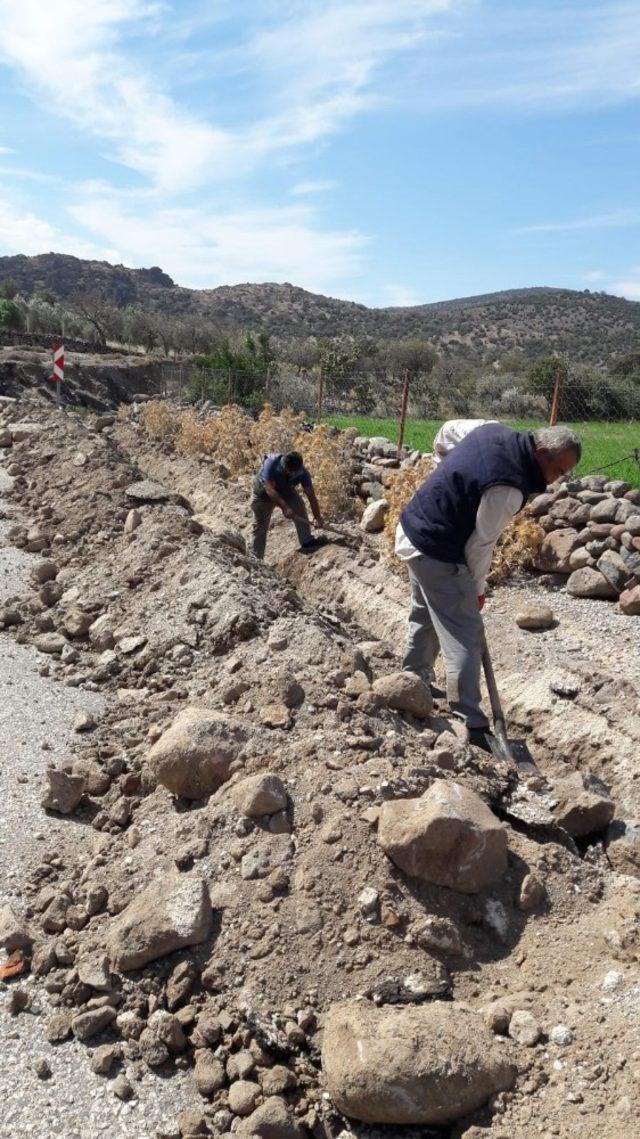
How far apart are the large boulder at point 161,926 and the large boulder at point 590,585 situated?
4.83 meters

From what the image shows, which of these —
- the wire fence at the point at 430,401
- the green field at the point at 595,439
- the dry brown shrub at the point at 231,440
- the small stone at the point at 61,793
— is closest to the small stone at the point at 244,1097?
the small stone at the point at 61,793

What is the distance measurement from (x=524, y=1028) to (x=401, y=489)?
6.24 meters

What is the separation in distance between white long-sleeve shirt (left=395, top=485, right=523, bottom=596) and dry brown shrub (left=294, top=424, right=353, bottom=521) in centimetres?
558

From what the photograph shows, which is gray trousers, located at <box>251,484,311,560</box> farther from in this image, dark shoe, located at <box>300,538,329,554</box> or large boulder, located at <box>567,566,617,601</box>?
large boulder, located at <box>567,566,617,601</box>

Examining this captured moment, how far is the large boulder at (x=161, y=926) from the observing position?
3.05m

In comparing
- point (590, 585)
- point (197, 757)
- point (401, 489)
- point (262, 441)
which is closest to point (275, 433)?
point (262, 441)

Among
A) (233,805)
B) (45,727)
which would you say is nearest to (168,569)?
(45,727)

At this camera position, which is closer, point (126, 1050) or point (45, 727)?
point (126, 1050)

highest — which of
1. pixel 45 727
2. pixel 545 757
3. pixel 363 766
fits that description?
pixel 363 766

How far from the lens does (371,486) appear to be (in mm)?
10102

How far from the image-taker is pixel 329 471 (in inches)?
→ 394

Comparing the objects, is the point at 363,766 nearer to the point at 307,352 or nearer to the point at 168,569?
the point at 168,569

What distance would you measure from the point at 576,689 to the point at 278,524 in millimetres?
4763

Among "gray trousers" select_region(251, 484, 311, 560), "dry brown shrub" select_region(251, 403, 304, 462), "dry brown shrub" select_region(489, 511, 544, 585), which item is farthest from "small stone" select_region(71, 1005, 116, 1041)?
"dry brown shrub" select_region(251, 403, 304, 462)
